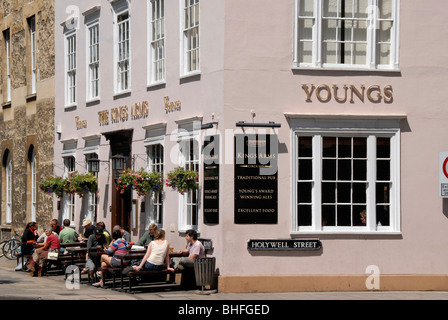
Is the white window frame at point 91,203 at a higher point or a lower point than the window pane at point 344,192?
lower

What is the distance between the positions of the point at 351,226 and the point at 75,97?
11017mm

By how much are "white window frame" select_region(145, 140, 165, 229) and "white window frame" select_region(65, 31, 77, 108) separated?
17.7 feet

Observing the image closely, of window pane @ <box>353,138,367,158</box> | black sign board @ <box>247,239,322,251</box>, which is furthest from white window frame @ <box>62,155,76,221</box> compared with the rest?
window pane @ <box>353,138,367,158</box>

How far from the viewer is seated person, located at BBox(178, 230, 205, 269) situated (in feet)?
65.8

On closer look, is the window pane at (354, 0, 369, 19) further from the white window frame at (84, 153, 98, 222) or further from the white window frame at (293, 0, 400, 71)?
the white window frame at (84, 153, 98, 222)

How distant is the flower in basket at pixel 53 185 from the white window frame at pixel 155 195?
438 centimetres

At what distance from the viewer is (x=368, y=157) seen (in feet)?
66.3

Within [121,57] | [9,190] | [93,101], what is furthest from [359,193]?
[9,190]

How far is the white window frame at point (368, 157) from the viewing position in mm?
19969

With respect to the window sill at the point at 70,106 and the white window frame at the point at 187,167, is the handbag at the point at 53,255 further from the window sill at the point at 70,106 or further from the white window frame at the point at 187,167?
the window sill at the point at 70,106

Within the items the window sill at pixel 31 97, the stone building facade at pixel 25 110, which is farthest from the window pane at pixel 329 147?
the window sill at pixel 31 97

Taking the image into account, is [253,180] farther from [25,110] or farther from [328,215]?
[25,110]

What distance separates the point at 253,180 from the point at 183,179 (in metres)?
1.70

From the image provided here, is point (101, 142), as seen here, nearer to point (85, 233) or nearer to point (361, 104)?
point (85, 233)
